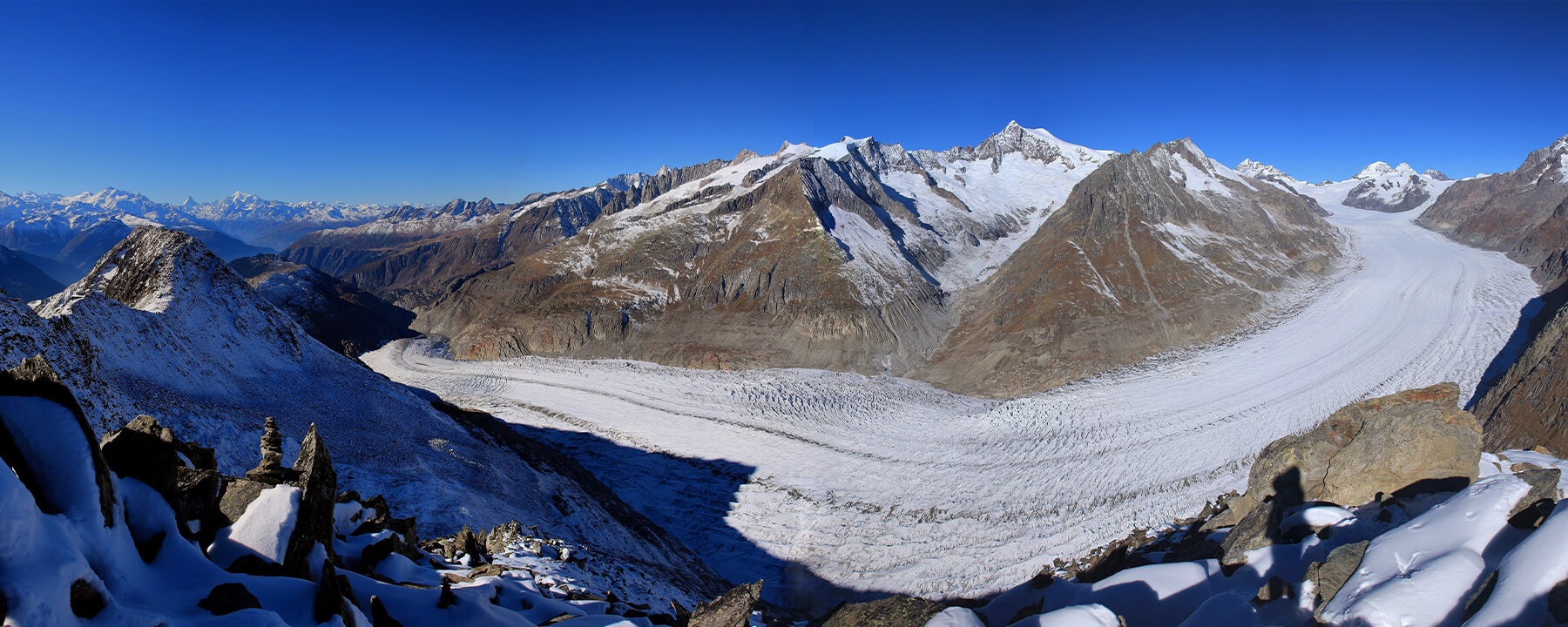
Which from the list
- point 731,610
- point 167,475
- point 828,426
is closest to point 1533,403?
point 828,426

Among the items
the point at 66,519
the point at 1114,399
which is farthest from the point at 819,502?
the point at 66,519

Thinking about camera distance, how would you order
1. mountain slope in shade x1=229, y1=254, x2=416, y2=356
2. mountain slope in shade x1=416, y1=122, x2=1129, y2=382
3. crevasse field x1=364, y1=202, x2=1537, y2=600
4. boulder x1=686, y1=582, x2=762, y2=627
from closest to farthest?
1. boulder x1=686, y1=582, x2=762, y2=627
2. crevasse field x1=364, y1=202, x2=1537, y2=600
3. mountain slope in shade x1=416, y1=122, x2=1129, y2=382
4. mountain slope in shade x1=229, y1=254, x2=416, y2=356

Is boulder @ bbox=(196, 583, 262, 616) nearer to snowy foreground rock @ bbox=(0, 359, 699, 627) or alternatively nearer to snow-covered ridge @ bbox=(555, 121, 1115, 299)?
snowy foreground rock @ bbox=(0, 359, 699, 627)

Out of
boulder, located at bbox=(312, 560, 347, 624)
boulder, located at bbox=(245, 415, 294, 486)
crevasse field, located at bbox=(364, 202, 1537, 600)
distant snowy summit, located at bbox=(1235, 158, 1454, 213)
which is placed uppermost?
distant snowy summit, located at bbox=(1235, 158, 1454, 213)

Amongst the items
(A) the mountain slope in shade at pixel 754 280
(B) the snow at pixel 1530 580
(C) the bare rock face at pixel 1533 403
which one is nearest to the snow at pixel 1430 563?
(B) the snow at pixel 1530 580

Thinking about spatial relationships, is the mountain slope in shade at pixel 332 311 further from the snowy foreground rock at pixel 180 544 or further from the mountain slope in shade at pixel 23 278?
the mountain slope in shade at pixel 23 278

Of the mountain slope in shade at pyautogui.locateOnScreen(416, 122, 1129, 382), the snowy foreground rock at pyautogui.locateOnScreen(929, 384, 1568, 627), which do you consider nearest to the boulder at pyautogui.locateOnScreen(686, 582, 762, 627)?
the snowy foreground rock at pyautogui.locateOnScreen(929, 384, 1568, 627)

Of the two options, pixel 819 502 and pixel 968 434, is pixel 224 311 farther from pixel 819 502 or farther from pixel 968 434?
pixel 968 434
